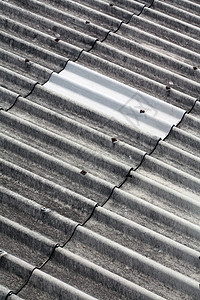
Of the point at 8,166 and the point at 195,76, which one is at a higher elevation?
the point at 195,76

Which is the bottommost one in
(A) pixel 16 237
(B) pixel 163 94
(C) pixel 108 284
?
(A) pixel 16 237

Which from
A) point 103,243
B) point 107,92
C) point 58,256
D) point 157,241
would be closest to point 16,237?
point 58,256

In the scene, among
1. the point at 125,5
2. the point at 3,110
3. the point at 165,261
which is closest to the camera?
the point at 165,261

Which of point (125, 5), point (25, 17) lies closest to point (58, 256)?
point (25, 17)

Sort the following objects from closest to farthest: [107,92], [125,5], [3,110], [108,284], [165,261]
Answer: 1. [108,284]
2. [165,261]
3. [3,110]
4. [107,92]
5. [125,5]

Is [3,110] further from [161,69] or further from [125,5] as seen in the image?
[125,5]

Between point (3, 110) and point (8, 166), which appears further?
point (3, 110)
